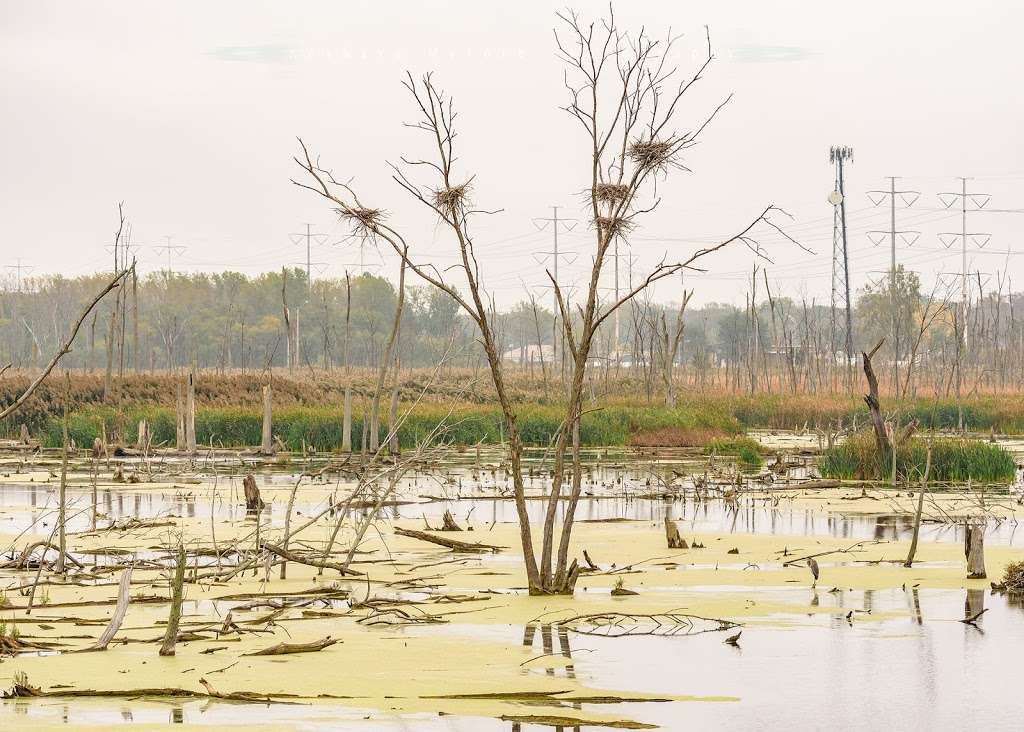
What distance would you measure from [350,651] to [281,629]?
35.7 inches

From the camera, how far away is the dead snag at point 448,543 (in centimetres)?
1327

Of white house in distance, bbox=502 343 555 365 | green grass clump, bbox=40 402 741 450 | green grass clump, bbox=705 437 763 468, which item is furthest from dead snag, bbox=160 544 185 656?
white house in distance, bbox=502 343 555 365

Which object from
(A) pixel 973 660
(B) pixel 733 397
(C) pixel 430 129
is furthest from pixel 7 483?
Result: (B) pixel 733 397

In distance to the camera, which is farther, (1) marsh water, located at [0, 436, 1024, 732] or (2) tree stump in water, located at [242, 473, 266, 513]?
(2) tree stump in water, located at [242, 473, 266, 513]

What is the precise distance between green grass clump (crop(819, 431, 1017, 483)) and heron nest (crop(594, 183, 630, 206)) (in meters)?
11.8

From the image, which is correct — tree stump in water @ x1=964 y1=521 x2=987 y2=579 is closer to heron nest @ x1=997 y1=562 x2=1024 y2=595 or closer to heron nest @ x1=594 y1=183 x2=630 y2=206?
heron nest @ x1=997 y1=562 x2=1024 y2=595

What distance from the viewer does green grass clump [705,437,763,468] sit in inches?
1044

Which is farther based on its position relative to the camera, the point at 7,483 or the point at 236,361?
the point at 236,361

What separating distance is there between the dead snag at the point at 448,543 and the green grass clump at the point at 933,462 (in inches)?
357

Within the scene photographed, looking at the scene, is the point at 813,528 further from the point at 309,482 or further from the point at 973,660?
the point at 309,482

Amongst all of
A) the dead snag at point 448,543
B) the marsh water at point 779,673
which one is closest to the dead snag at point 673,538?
the marsh water at point 779,673

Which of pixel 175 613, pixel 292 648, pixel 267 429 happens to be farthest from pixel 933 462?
pixel 175 613

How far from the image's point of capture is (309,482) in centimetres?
2253

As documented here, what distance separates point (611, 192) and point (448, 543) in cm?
448
